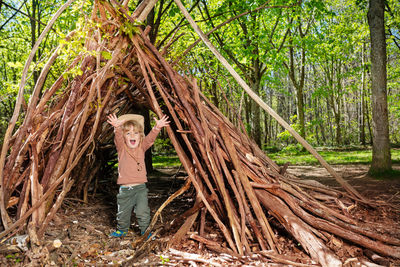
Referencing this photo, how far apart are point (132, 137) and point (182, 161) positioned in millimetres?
700

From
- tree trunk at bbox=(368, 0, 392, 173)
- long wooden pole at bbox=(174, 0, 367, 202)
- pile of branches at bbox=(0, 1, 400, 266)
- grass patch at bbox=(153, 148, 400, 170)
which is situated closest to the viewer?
pile of branches at bbox=(0, 1, 400, 266)

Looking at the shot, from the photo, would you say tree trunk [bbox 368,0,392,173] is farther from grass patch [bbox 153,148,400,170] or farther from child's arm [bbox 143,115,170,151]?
child's arm [bbox 143,115,170,151]

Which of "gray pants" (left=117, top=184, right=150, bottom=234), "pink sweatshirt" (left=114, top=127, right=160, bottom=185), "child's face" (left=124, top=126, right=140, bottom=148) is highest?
"child's face" (left=124, top=126, right=140, bottom=148)

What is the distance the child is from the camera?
2881 mm

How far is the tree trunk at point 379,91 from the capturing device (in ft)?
16.9

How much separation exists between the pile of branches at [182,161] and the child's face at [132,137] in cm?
36

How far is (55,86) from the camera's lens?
2896mm

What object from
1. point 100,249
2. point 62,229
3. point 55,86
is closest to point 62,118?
point 55,86

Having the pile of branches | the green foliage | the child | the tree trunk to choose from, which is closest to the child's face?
the child

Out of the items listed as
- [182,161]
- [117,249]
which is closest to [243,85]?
[182,161]

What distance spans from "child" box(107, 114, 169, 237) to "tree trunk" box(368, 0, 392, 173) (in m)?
4.52

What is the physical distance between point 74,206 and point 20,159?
1091 mm

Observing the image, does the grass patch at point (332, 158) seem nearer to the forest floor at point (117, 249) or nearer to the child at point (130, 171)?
the forest floor at point (117, 249)

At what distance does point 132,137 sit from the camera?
9.86 feet
